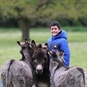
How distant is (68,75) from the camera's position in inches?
324

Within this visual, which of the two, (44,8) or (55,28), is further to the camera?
(44,8)

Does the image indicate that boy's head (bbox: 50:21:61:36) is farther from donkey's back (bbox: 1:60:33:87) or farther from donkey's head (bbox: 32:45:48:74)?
donkey's back (bbox: 1:60:33:87)

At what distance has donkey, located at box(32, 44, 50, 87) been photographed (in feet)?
30.3

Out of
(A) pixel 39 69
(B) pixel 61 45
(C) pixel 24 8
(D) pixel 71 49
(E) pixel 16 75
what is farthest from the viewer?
(C) pixel 24 8

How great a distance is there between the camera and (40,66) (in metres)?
9.20

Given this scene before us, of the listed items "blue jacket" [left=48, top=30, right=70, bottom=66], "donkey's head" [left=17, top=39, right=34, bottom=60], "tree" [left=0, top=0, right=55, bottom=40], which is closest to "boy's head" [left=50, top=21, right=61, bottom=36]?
"blue jacket" [left=48, top=30, right=70, bottom=66]

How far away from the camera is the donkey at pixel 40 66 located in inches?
364

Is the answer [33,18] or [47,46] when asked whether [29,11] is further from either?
[47,46]

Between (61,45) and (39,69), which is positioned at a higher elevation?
(61,45)

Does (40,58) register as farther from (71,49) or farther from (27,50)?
(71,49)

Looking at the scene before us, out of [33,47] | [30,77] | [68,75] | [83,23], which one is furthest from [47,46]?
[83,23]

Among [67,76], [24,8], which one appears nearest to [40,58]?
[67,76]

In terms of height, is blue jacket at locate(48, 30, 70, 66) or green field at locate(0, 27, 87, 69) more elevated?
blue jacket at locate(48, 30, 70, 66)

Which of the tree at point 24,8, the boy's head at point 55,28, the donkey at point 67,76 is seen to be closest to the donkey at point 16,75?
the donkey at point 67,76
